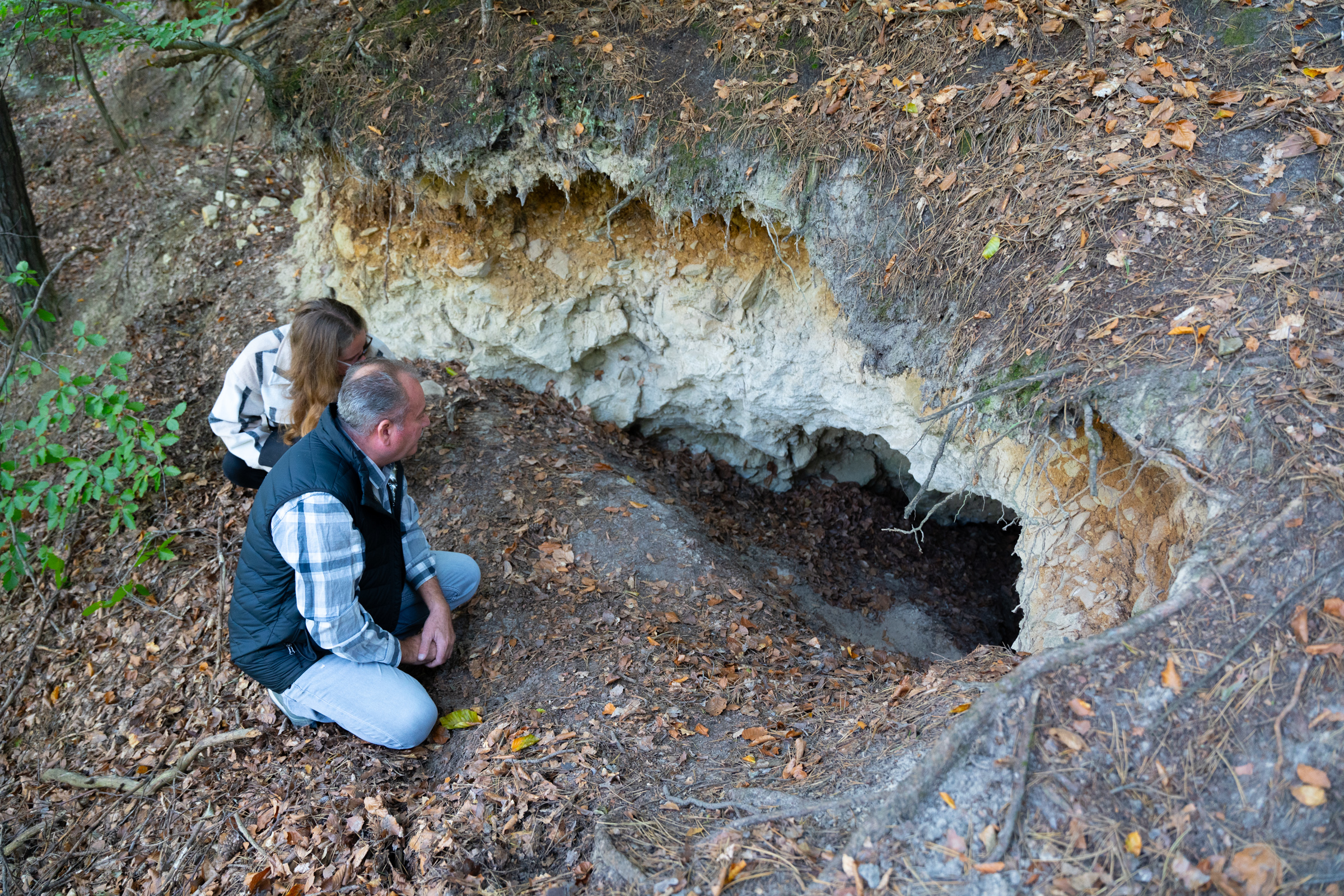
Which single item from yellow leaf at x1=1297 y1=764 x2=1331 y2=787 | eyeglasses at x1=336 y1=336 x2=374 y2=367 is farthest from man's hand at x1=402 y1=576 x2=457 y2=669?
yellow leaf at x1=1297 y1=764 x2=1331 y2=787

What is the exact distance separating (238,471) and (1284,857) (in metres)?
5.47

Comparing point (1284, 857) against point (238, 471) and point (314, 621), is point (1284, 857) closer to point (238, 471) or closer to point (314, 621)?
point (314, 621)

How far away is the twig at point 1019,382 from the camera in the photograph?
142 inches

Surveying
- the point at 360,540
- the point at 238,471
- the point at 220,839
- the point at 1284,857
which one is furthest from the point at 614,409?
the point at 1284,857

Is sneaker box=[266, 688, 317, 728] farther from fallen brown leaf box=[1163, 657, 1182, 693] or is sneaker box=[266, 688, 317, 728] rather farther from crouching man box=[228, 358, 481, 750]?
fallen brown leaf box=[1163, 657, 1182, 693]

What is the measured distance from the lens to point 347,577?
3.31 m

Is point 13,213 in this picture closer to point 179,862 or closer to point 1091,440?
point 179,862

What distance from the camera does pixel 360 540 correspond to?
3354 mm

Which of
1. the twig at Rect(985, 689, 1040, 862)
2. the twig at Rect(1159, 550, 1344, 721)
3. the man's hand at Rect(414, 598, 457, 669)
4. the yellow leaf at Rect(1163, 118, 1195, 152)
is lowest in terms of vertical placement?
the man's hand at Rect(414, 598, 457, 669)

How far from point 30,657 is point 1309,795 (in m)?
6.58

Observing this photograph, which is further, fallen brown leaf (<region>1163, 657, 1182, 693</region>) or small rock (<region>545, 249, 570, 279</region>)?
small rock (<region>545, 249, 570, 279</region>)

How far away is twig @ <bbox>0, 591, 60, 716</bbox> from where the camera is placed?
4.68m

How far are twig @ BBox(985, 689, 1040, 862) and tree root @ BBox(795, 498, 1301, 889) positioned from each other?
0.07m

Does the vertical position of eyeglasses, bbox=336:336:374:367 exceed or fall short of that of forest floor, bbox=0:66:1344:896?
it exceeds it
